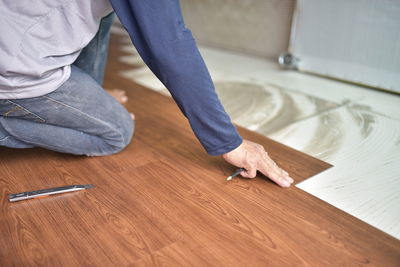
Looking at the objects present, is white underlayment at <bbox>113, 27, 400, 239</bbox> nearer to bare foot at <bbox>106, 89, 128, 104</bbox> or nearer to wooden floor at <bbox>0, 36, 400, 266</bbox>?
wooden floor at <bbox>0, 36, 400, 266</bbox>

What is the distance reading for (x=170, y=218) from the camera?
39.6 inches

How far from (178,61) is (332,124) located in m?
1.03

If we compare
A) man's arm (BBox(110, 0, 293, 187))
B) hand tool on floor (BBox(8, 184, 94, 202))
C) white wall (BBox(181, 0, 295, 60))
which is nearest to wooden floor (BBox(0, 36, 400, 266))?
hand tool on floor (BBox(8, 184, 94, 202))

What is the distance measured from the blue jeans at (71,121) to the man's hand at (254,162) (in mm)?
477

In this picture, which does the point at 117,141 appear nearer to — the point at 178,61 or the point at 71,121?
the point at 71,121

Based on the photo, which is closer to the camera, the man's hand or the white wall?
the man's hand

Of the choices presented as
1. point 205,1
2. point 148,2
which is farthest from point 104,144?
point 205,1

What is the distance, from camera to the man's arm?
0.88 m

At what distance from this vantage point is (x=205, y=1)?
3328 millimetres

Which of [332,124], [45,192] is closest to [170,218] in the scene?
[45,192]

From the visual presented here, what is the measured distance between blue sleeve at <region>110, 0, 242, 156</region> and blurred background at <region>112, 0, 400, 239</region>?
1.28 feet

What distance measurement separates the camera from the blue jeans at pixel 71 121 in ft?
3.80

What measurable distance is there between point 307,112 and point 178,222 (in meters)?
1.10

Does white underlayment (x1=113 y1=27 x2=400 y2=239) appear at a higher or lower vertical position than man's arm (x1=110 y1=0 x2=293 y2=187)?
lower
